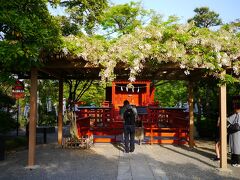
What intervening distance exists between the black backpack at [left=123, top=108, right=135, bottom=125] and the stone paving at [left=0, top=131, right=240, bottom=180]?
41.0 inches

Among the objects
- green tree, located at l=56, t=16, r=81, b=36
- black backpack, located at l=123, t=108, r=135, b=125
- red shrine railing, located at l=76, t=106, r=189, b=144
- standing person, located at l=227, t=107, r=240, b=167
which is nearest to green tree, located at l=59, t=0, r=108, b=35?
green tree, located at l=56, t=16, r=81, b=36

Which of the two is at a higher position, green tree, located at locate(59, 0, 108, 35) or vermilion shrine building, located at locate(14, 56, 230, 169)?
green tree, located at locate(59, 0, 108, 35)

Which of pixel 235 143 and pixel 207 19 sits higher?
pixel 207 19

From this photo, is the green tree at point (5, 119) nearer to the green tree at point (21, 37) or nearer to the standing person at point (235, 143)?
the green tree at point (21, 37)

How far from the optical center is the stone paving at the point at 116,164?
27.7 feet

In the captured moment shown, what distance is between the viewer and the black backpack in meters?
11.7

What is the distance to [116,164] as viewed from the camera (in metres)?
9.97

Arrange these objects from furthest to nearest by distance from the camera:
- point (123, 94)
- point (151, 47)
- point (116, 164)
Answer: point (123, 94) → point (116, 164) → point (151, 47)

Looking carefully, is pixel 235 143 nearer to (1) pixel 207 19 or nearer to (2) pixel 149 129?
(2) pixel 149 129

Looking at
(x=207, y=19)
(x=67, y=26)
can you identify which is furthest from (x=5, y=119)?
(x=207, y=19)

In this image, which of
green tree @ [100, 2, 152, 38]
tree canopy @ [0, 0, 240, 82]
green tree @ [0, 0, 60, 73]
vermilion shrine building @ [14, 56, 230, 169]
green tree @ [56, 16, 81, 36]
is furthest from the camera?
green tree @ [100, 2, 152, 38]

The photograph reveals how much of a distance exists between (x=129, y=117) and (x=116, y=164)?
210 cm

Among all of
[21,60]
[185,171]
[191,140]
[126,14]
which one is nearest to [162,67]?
[185,171]

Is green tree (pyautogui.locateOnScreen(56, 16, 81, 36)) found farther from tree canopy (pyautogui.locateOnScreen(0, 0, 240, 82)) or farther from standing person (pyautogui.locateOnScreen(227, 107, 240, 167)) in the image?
standing person (pyautogui.locateOnScreen(227, 107, 240, 167))
